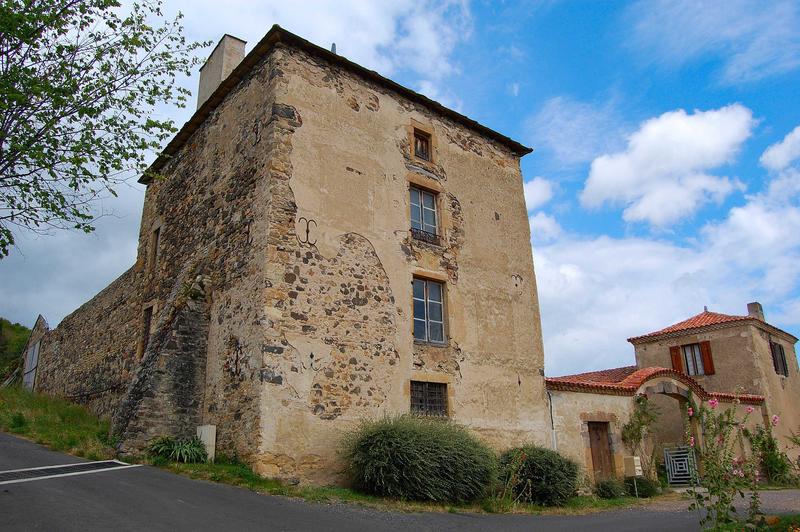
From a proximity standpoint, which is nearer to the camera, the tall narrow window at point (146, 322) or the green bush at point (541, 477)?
the green bush at point (541, 477)

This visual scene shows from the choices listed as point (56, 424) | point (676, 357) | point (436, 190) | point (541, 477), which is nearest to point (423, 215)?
point (436, 190)

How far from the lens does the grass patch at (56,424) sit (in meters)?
11.1

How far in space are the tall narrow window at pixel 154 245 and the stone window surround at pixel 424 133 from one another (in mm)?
7319

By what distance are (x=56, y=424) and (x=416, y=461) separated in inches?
370

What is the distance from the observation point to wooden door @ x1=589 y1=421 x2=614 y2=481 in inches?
586

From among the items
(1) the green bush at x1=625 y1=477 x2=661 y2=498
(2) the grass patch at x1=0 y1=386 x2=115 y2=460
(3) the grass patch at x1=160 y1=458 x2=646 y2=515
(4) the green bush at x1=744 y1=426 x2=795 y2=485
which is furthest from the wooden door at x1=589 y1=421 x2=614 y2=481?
(2) the grass patch at x1=0 y1=386 x2=115 y2=460

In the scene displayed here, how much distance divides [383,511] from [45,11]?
838cm

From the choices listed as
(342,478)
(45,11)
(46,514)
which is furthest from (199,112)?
(46,514)

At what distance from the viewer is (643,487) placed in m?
14.5

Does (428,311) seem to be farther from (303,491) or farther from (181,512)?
(181,512)

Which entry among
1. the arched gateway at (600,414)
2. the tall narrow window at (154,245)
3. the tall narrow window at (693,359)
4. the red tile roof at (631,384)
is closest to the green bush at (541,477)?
the arched gateway at (600,414)

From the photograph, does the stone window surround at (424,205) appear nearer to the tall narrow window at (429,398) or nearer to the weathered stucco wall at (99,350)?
the tall narrow window at (429,398)

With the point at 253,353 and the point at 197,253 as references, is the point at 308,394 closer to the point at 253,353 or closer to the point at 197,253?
the point at 253,353

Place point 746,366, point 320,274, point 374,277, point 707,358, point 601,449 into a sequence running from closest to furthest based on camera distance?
point 320,274
point 374,277
point 601,449
point 746,366
point 707,358
